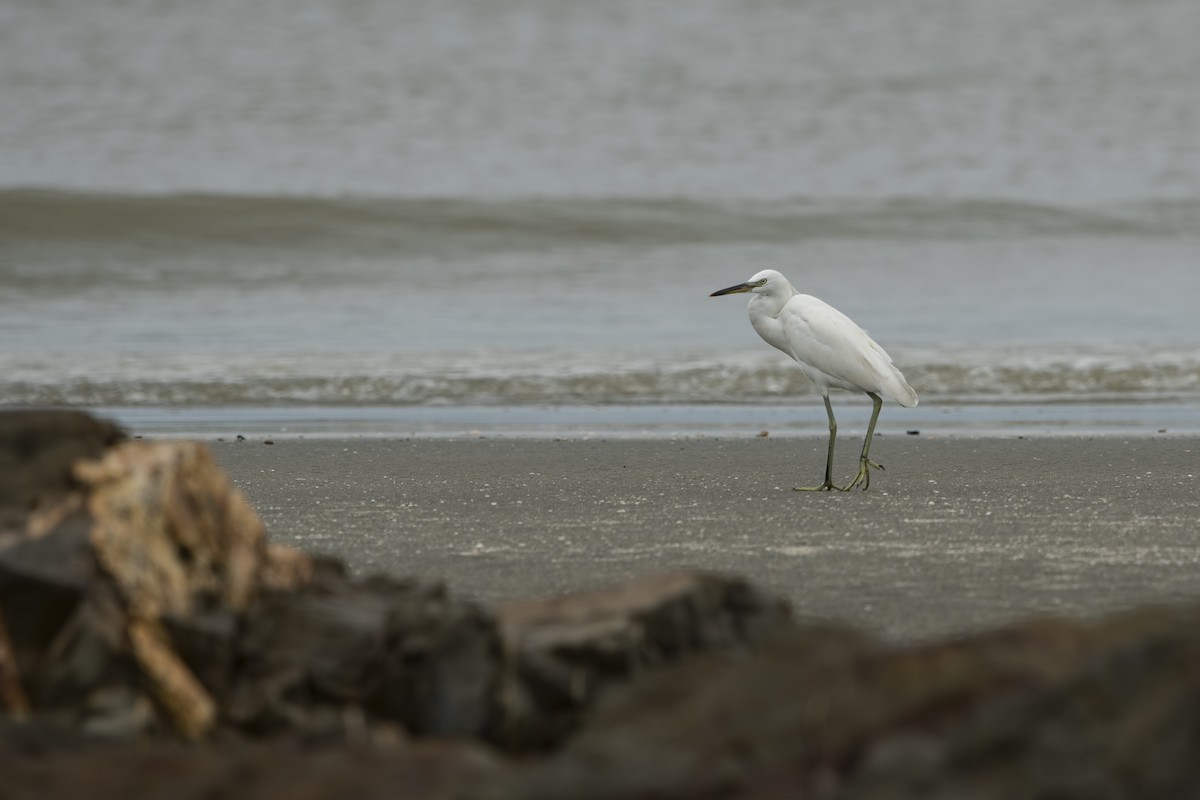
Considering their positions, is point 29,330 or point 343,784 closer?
point 343,784

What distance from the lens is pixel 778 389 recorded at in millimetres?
10836

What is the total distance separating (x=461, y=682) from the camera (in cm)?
250

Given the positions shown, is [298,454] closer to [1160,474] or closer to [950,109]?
[1160,474]

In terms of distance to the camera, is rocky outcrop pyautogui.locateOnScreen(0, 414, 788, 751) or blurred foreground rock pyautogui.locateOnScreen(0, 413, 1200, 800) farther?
rocky outcrop pyautogui.locateOnScreen(0, 414, 788, 751)

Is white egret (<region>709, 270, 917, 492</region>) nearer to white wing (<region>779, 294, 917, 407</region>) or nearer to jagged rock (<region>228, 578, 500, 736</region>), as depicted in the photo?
white wing (<region>779, 294, 917, 407</region>)

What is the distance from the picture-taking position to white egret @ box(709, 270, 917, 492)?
23.1 feet

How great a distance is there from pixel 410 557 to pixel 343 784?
2552mm

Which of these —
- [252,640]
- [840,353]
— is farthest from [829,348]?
[252,640]

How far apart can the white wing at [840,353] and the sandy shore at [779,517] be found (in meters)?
0.41

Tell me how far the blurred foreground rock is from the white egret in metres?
4.29

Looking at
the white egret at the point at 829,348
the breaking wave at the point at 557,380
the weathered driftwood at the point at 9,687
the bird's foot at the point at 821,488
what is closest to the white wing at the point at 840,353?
the white egret at the point at 829,348

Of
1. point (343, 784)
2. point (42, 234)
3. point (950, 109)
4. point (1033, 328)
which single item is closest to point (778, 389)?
point (1033, 328)

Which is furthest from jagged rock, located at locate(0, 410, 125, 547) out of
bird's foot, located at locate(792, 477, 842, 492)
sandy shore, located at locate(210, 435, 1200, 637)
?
bird's foot, located at locate(792, 477, 842, 492)

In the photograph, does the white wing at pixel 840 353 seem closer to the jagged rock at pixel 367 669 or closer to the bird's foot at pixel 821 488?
the bird's foot at pixel 821 488
